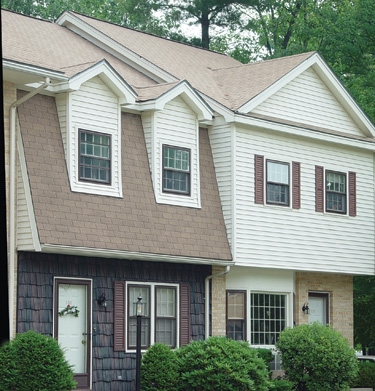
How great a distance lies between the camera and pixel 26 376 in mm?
14250

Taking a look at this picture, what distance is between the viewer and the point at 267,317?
22.2 metres

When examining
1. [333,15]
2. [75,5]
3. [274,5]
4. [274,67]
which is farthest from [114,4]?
[274,67]

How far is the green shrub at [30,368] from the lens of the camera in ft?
46.6

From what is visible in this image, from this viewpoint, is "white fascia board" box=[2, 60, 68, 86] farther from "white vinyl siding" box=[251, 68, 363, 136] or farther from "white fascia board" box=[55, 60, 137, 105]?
"white vinyl siding" box=[251, 68, 363, 136]

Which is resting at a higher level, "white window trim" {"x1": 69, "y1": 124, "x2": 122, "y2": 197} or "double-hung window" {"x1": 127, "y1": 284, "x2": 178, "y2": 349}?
"white window trim" {"x1": 69, "y1": 124, "x2": 122, "y2": 197}

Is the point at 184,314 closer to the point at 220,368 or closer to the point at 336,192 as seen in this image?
the point at 220,368

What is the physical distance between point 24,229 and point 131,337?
3.89 m

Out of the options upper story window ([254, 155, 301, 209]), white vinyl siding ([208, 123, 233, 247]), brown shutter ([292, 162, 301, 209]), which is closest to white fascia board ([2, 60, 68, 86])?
white vinyl siding ([208, 123, 233, 247])

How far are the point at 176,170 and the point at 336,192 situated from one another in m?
6.13

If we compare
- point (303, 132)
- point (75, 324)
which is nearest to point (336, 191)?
point (303, 132)

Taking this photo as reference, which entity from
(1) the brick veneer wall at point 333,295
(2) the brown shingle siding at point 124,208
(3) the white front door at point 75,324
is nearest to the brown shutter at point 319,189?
(1) the brick veneer wall at point 333,295

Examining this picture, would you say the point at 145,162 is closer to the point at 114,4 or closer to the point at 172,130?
the point at 172,130

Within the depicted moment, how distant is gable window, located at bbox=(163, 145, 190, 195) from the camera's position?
19.4 m

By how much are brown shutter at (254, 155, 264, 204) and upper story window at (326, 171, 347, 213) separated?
292 cm
